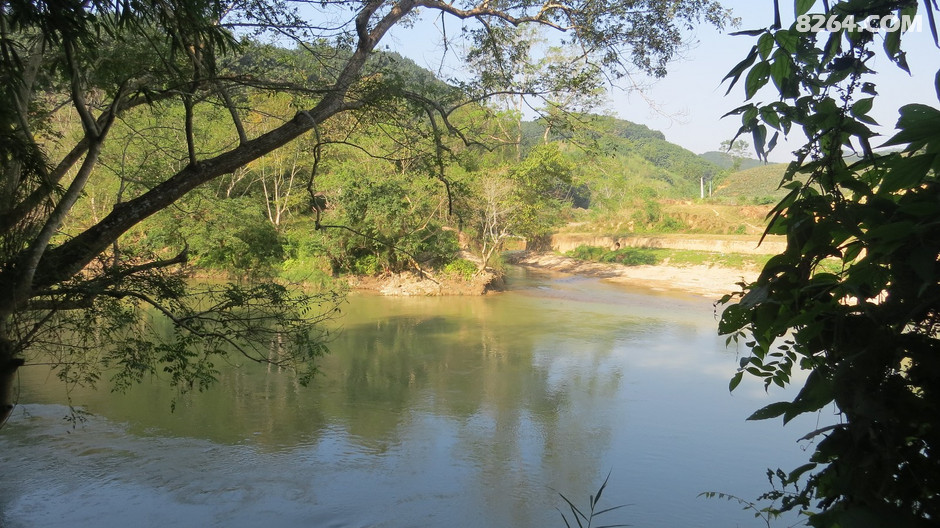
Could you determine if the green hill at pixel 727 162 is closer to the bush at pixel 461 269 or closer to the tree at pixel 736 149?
the tree at pixel 736 149

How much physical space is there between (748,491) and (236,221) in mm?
7948

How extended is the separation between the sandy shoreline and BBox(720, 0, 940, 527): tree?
41.9ft

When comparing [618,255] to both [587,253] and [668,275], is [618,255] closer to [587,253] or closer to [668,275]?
[587,253]

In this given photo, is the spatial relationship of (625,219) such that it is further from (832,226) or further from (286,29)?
(832,226)

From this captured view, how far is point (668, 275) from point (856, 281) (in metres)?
16.0

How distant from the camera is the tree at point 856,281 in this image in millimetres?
809

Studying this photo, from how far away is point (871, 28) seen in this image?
1021mm

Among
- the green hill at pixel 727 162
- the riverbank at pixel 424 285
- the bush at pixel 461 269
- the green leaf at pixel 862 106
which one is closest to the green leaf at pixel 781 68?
the green leaf at pixel 862 106

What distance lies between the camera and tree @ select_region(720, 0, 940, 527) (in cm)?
81

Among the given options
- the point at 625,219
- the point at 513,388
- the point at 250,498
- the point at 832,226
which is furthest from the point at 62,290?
the point at 625,219

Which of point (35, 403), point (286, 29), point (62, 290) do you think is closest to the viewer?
point (62, 290)

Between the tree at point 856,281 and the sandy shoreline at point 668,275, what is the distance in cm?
1276

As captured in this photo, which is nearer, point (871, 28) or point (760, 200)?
point (871, 28)

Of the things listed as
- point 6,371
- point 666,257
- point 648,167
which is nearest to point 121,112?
point 6,371
